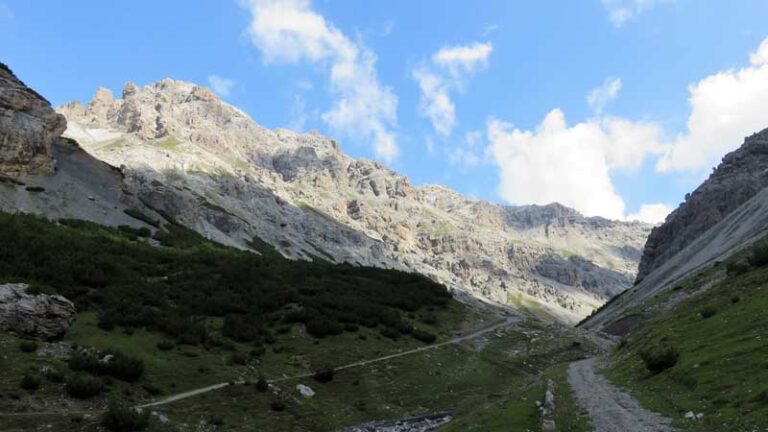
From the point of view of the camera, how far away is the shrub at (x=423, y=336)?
4709 centimetres

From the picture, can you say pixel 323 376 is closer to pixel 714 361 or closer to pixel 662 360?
pixel 662 360

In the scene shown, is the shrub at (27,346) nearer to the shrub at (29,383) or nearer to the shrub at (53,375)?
the shrub at (53,375)

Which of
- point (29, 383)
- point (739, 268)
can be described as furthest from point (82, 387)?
point (739, 268)

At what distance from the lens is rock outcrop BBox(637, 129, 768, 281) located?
135 m

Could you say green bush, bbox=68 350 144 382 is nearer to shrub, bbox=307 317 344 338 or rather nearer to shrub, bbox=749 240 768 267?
shrub, bbox=307 317 344 338

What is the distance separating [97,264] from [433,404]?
109 feet

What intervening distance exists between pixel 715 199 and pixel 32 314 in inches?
6179

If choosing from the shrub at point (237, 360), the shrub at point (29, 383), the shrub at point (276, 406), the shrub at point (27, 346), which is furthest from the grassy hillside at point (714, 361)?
the shrub at point (27, 346)

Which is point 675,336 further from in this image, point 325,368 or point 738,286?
point 325,368

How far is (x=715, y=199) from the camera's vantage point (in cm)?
13988

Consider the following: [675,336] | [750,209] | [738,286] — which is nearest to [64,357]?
[675,336]

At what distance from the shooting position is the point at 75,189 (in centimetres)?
9306

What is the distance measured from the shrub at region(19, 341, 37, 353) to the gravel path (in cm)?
2747

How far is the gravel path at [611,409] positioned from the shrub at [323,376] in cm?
1510
